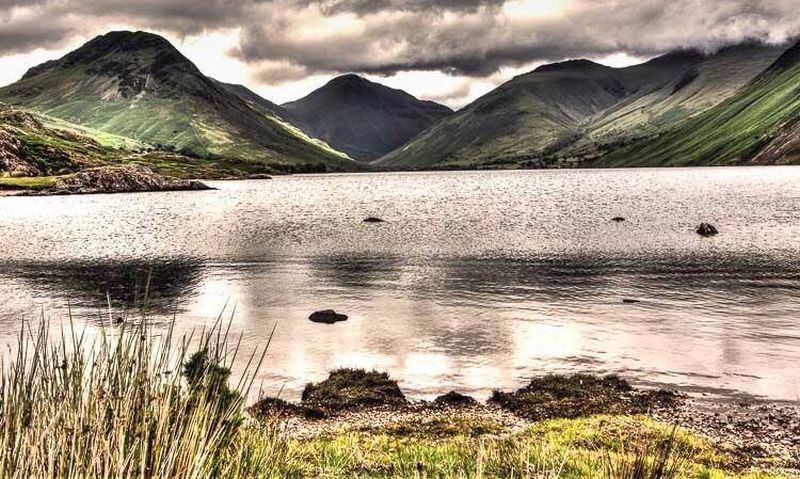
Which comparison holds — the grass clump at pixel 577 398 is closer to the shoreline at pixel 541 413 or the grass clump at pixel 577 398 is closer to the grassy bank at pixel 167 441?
the shoreline at pixel 541 413

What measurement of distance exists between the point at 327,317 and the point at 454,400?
46.4 feet

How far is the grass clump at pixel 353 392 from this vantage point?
2317 centimetres

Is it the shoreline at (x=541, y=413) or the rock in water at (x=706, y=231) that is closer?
the shoreline at (x=541, y=413)

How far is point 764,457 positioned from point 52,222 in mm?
109995

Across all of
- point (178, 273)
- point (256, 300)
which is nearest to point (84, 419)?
point (256, 300)

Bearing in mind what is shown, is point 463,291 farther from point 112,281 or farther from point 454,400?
point 112,281

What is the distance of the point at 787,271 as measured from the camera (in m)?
49.3

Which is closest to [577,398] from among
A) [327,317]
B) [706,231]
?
[327,317]

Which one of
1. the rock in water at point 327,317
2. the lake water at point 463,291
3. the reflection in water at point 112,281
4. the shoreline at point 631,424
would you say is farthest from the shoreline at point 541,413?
the reflection in water at point 112,281

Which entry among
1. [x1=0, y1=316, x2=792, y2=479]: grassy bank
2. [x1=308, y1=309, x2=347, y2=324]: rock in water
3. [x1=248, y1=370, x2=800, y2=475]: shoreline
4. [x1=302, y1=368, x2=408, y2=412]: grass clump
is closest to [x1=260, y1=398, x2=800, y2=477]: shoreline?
[x1=248, y1=370, x2=800, y2=475]: shoreline

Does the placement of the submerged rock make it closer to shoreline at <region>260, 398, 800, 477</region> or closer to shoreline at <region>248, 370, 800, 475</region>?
shoreline at <region>248, 370, 800, 475</region>

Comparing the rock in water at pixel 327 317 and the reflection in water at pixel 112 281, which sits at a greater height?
the rock in water at pixel 327 317

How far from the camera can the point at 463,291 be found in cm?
4397

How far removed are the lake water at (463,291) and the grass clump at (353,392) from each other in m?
0.88
